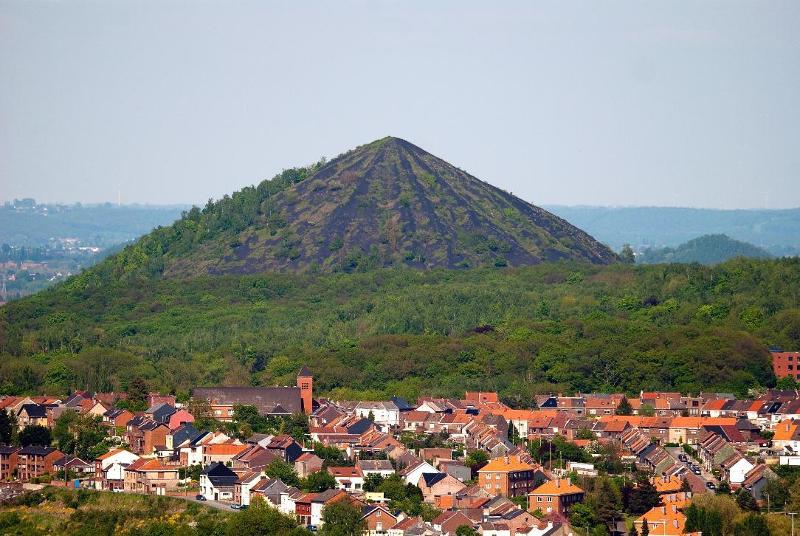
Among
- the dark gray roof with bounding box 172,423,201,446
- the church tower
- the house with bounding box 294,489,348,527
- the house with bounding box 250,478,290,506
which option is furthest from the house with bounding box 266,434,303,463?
the church tower

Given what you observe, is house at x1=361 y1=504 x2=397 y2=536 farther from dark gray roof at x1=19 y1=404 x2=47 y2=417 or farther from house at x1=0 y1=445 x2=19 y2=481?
dark gray roof at x1=19 y1=404 x2=47 y2=417

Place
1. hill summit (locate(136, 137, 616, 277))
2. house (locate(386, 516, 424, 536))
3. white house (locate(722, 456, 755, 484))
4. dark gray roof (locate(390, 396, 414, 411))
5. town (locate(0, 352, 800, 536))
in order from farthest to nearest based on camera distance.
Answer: hill summit (locate(136, 137, 616, 277)), dark gray roof (locate(390, 396, 414, 411)), white house (locate(722, 456, 755, 484)), town (locate(0, 352, 800, 536)), house (locate(386, 516, 424, 536))

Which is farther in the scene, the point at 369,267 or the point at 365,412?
the point at 369,267

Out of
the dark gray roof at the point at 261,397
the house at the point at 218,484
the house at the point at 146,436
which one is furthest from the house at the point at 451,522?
the dark gray roof at the point at 261,397

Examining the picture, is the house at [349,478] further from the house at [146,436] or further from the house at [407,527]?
the house at [146,436]

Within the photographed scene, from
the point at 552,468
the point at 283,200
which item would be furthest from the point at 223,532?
the point at 283,200

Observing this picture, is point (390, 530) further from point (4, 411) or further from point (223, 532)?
point (4, 411)
